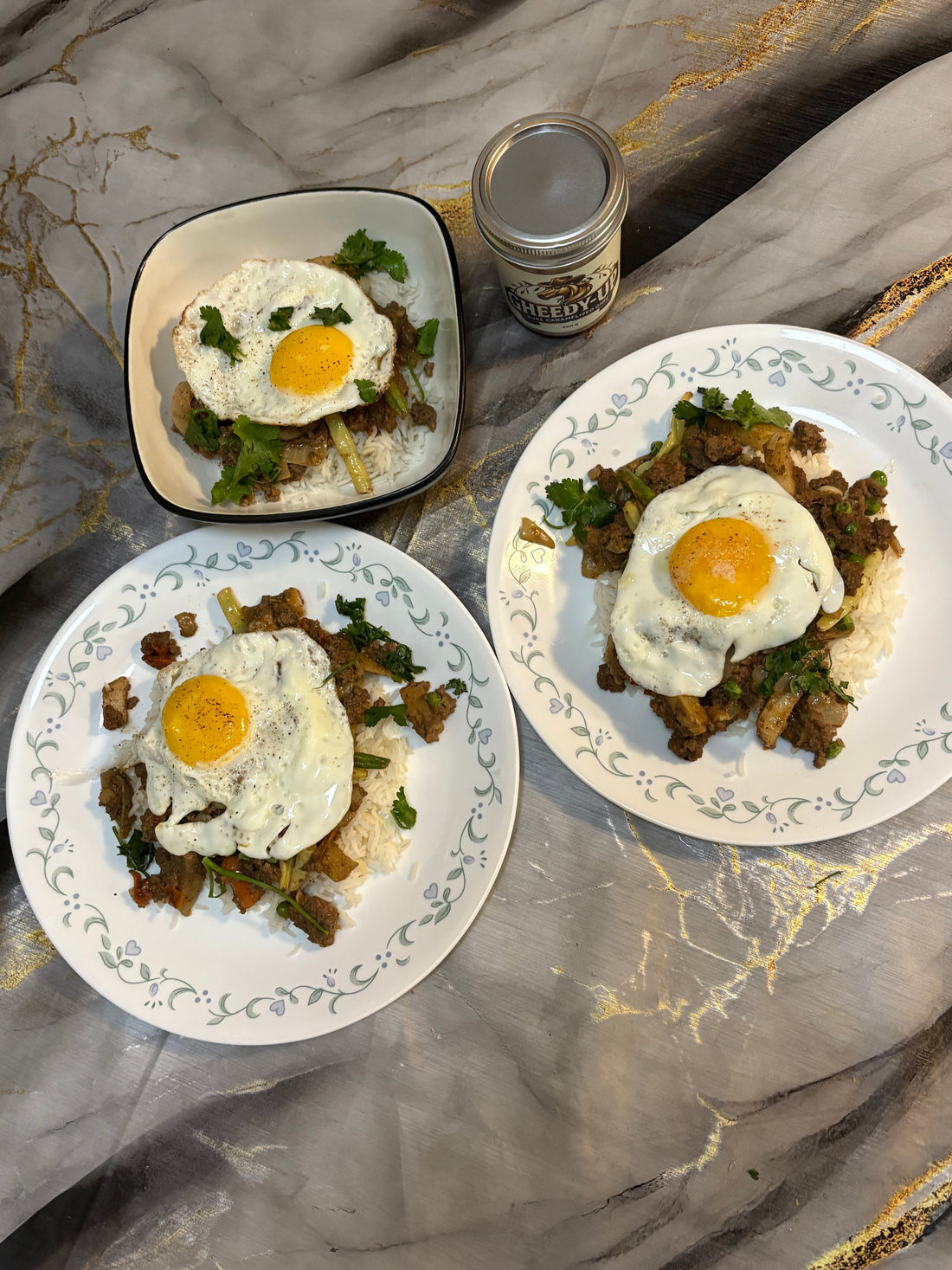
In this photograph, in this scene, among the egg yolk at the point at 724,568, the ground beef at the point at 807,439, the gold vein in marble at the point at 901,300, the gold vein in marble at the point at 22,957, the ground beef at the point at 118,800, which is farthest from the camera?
the gold vein in marble at the point at 22,957

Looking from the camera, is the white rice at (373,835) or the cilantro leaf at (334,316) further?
the cilantro leaf at (334,316)

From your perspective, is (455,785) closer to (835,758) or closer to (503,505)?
(503,505)

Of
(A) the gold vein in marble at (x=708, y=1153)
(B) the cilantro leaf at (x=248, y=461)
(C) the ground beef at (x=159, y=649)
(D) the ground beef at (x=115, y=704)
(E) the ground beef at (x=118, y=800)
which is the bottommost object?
(A) the gold vein in marble at (x=708, y=1153)

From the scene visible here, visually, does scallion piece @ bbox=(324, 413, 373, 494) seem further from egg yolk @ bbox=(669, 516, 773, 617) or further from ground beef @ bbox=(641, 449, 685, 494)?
egg yolk @ bbox=(669, 516, 773, 617)

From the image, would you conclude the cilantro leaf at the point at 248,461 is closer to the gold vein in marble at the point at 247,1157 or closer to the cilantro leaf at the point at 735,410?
the cilantro leaf at the point at 735,410

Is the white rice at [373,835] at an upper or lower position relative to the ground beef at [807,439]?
lower

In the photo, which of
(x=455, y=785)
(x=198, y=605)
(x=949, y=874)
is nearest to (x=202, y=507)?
(x=198, y=605)

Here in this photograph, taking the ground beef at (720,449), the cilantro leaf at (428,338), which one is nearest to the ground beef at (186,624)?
the cilantro leaf at (428,338)
